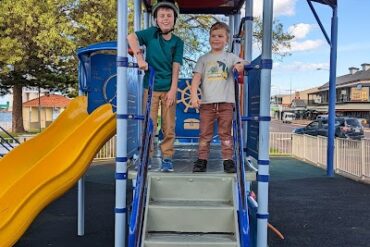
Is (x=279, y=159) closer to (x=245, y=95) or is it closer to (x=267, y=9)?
(x=245, y=95)

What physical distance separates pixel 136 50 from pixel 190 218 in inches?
62.0

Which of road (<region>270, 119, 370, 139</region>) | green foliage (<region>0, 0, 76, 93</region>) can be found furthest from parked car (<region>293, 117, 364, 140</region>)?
green foliage (<region>0, 0, 76, 93</region>)

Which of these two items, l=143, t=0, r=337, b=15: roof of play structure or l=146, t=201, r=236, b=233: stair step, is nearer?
l=146, t=201, r=236, b=233: stair step

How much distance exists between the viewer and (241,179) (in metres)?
3.92

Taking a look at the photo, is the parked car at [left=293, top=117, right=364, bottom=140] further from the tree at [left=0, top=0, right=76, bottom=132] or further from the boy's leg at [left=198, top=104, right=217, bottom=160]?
the boy's leg at [left=198, top=104, right=217, bottom=160]

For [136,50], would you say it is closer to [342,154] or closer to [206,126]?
[206,126]

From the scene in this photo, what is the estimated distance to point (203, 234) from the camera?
3.84 meters

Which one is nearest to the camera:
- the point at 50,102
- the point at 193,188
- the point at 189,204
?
the point at 189,204

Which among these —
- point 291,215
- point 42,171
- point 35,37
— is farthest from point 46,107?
point 42,171

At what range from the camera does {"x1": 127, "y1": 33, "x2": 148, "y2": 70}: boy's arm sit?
4117 mm

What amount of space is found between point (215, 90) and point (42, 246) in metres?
3.57

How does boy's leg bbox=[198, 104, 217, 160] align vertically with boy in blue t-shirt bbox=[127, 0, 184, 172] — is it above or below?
below

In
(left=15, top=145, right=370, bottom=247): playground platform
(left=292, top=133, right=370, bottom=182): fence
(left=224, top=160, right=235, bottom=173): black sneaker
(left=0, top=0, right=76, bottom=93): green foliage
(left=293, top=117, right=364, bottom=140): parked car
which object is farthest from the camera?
(left=293, top=117, right=364, bottom=140): parked car

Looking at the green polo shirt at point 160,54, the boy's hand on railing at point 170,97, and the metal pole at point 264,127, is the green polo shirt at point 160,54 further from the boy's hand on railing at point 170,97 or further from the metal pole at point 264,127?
the metal pole at point 264,127
